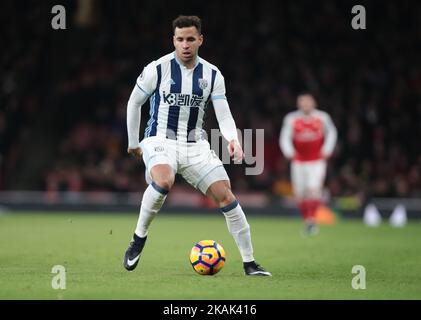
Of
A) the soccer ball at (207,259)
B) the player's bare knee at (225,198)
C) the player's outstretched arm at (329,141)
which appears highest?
the player's outstretched arm at (329,141)

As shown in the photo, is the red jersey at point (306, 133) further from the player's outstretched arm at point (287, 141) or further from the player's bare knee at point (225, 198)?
the player's bare knee at point (225, 198)

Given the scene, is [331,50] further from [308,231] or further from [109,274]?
[109,274]

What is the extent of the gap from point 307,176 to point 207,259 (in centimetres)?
762

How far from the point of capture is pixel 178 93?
27.4ft

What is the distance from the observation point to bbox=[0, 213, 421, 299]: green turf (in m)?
7.13

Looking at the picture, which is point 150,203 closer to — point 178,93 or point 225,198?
point 225,198

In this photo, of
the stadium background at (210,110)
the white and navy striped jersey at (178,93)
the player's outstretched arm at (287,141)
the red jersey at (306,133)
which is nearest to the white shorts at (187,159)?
the white and navy striped jersey at (178,93)

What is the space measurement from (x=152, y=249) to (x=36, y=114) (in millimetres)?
11996

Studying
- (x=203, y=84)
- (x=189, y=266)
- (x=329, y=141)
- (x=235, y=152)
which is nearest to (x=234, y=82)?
(x=329, y=141)

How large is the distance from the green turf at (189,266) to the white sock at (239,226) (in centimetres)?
25

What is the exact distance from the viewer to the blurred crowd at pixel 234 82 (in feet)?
67.7

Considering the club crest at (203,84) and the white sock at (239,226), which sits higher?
the club crest at (203,84)
